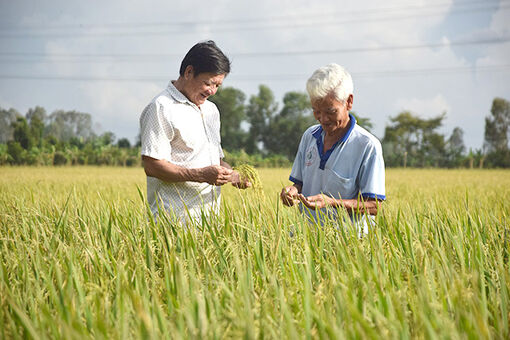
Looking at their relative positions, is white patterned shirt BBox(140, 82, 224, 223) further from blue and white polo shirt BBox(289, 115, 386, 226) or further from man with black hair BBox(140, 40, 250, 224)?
blue and white polo shirt BBox(289, 115, 386, 226)

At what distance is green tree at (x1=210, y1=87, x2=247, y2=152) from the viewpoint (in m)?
43.6

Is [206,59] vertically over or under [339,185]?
over

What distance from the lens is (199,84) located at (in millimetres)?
2324

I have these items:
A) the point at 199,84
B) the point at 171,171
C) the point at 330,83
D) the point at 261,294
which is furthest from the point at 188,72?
the point at 261,294

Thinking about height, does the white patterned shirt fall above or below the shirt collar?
below

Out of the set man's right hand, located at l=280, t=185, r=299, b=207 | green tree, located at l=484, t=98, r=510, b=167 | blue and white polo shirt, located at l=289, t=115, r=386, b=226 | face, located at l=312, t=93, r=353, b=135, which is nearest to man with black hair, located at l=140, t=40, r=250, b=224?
man's right hand, located at l=280, t=185, r=299, b=207

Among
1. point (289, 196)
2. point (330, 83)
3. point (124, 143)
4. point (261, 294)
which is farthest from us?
point (124, 143)

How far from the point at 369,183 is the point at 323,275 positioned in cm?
59

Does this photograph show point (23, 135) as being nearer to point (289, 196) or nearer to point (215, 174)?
point (215, 174)

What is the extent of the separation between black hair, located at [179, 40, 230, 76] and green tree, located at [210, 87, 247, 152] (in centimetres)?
4051

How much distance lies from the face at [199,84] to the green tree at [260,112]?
139 ft

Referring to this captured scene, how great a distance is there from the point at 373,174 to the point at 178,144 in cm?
107

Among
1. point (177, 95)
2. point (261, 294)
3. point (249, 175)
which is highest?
point (177, 95)

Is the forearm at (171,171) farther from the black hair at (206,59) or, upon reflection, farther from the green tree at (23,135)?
the green tree at (23,135)
